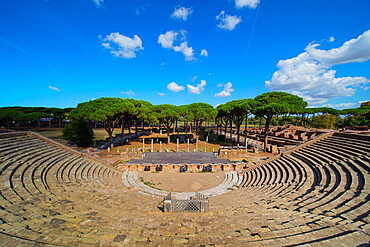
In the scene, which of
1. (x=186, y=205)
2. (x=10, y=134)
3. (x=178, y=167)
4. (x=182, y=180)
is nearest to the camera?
(x=186, y=205)

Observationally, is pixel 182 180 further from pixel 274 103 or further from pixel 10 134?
pixel 274 103

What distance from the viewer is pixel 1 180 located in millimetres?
8773

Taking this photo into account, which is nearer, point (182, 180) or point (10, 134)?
point (10, 134)

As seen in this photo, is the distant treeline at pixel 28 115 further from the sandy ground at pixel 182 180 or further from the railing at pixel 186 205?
the railing at pixel 186 205

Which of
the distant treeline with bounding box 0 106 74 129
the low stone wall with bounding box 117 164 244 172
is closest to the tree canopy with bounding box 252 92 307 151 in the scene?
the low stone wall with bounding box 117 164 244 172

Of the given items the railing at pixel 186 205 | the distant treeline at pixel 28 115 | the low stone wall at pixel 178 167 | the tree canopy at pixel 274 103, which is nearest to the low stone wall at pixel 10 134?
the low stone wall at pixel 178 167

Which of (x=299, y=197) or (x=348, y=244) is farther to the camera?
(x=299, y=197)

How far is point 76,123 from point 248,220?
33.1 m

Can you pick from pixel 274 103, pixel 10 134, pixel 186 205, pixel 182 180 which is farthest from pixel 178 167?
pixel 274 103

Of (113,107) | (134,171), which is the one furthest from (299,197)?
(113,107)

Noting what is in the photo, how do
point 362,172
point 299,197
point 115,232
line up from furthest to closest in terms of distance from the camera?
1. point 362,172
2. point 299,197
3. point 115,232

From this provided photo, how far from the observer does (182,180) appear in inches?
644

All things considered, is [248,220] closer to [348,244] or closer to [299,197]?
[348,244]

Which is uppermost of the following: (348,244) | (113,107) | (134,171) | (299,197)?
(113,107)
